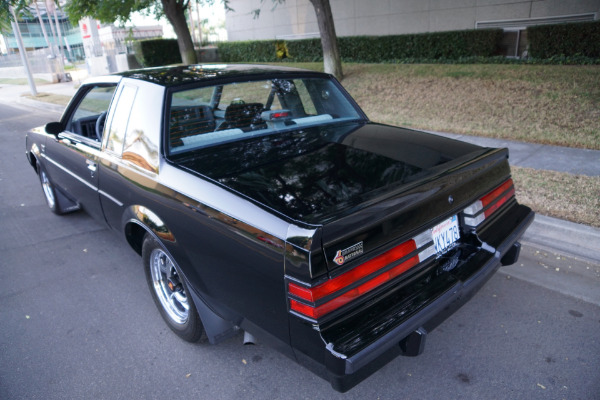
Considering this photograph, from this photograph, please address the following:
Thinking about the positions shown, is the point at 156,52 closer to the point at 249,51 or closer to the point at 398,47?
the point at 249,51

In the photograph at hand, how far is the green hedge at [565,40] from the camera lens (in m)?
10.6

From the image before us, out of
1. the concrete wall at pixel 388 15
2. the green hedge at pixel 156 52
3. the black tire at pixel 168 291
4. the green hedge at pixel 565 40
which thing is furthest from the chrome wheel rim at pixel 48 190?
the green hedge at pixel 156 52

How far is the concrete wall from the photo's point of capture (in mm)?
13281

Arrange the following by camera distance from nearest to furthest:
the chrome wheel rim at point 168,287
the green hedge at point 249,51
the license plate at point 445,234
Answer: the license plate at point 445,234
the chrome wheel rim at point 168,287
the green hedge at point 249,51

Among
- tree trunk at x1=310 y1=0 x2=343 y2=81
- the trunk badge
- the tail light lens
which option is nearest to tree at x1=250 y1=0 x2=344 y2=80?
tree trunk at x1=310 y1=0 x2=343 y2=81

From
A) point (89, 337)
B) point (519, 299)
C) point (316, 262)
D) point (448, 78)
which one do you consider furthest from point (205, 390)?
point (448, 78)

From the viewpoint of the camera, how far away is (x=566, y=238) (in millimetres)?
3812

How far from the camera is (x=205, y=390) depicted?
8.22 ft

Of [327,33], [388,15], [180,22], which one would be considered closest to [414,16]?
[388,15]

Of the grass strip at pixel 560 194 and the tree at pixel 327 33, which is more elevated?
the tree at pixel 327 33

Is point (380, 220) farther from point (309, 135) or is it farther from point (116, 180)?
point (116, 180)

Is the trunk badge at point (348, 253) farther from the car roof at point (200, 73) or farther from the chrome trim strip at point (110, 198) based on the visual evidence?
the chrome trim strip at point (110, 198)

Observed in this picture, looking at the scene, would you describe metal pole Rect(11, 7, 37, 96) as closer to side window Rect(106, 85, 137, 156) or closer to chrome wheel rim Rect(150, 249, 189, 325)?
side window Rect(106, 85, 137, 156)

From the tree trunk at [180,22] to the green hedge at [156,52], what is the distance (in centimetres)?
604
